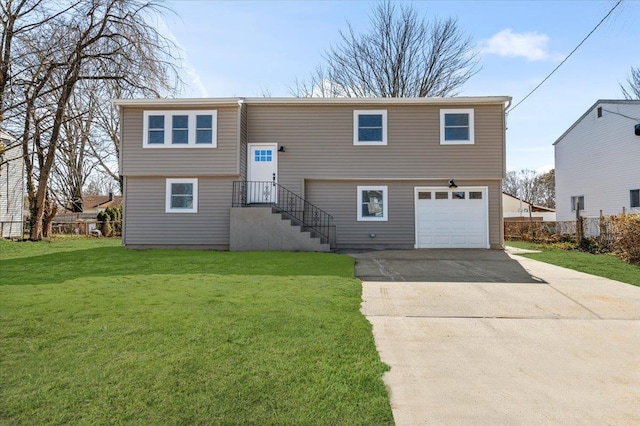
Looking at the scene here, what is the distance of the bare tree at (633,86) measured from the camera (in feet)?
94.2

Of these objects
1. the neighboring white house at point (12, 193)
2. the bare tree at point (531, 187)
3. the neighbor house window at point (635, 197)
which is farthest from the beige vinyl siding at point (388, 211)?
the bare tree at point (531, 187)

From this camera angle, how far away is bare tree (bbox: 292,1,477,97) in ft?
80.1

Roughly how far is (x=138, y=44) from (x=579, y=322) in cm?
1670

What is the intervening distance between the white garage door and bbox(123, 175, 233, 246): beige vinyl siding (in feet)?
21.3

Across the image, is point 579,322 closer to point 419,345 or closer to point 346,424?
point 419,345

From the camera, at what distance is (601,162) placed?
19.5 m

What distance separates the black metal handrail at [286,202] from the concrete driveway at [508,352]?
262 inches

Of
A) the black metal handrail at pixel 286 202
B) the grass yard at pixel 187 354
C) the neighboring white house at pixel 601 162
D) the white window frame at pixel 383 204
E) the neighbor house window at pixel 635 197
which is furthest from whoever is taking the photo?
the neighboring white house at pixel 601 162

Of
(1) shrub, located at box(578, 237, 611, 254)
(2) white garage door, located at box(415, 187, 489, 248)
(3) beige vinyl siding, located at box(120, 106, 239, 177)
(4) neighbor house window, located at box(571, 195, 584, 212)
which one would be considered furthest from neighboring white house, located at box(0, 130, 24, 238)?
(4) neighbor house window, located at box(571, 195, 584, 212)

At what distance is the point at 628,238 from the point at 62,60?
19863 mm

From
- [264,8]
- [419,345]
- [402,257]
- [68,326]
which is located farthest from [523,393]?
[264,8]

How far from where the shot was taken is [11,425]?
2.43 m

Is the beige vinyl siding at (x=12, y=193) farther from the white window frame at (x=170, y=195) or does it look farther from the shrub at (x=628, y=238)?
the shrub at (x=628, y=238)

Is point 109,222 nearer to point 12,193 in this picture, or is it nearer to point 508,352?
point 12,193
